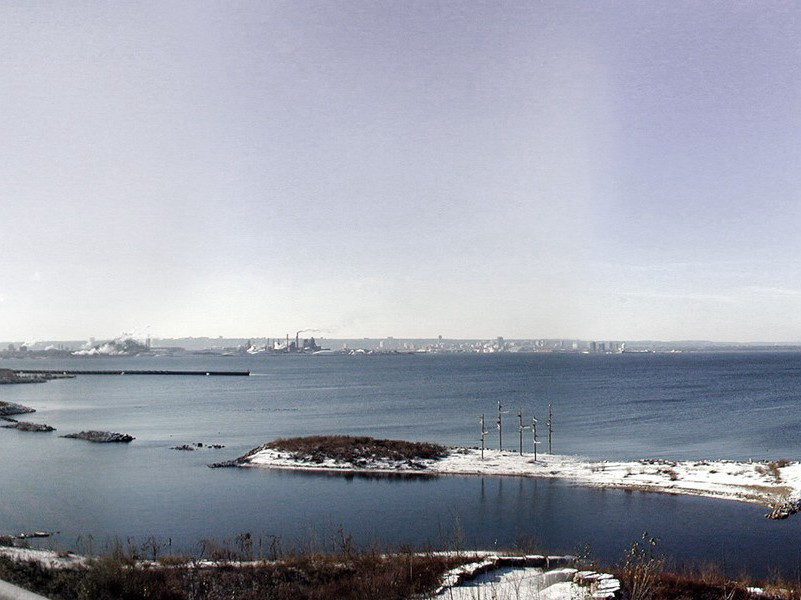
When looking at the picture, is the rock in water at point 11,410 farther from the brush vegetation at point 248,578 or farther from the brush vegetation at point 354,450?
the brush vegetation at point 248,578

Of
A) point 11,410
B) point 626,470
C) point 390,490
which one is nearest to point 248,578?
point 390,490

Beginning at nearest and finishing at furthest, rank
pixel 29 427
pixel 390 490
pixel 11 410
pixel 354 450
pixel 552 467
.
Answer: pixel 390 490 < pixel 552 467 < pixel 354 450 < pixel 29 427 < pixel 11 410

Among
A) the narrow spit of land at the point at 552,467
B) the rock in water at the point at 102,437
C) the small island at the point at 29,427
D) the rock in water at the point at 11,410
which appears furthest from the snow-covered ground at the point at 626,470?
the rock in water at the point at 11,410

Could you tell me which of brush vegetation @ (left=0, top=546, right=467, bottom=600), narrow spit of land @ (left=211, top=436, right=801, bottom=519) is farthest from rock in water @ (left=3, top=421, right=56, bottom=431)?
brush vegetation @ (left=0, top=546, right=467, bottom=600)

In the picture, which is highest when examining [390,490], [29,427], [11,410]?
[390,490]

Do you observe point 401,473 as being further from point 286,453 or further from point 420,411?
point 420,411

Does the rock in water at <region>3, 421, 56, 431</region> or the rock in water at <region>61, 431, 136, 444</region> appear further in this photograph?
the rock in water at <region>3, 421, 56, 431</region>

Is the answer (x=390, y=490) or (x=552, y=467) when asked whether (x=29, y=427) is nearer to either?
(x=390, y=490)

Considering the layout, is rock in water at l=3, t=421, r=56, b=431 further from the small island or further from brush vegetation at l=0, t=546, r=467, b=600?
brush vegetation at l=0, t=546, r=467, b=600
